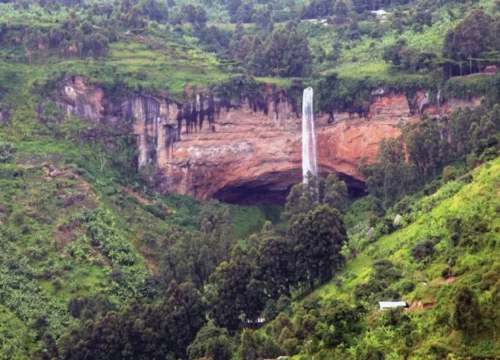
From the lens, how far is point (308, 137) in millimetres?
65500

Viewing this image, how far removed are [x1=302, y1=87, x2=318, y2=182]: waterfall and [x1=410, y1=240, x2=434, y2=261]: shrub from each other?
20034 millimetres

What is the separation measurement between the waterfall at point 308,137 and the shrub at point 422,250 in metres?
20.0

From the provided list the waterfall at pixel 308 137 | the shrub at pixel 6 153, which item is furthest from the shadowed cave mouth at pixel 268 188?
the shrub at pixel 6 153

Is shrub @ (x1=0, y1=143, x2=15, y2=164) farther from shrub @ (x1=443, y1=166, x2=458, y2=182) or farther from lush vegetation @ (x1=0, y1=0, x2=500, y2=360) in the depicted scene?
shrub @ (x1=443, y1=166, x2=458, y2=182)

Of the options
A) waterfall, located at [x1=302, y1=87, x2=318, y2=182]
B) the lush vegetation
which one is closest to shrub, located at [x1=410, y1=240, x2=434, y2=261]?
the lush vegetation

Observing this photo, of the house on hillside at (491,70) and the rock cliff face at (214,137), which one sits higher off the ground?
the house on hillside at (491,70)

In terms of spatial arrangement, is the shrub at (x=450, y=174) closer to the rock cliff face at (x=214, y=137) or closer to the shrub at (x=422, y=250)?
the shrub at (x=422, y=250)

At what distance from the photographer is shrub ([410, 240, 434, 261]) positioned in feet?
146

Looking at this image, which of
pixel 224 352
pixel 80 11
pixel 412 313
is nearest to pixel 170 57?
pixel 80 11

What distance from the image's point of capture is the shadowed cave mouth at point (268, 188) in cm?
6562

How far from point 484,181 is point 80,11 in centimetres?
3970

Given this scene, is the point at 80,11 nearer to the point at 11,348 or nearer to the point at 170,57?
the point at 170,57

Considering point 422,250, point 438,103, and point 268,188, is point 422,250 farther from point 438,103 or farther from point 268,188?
point 268,188

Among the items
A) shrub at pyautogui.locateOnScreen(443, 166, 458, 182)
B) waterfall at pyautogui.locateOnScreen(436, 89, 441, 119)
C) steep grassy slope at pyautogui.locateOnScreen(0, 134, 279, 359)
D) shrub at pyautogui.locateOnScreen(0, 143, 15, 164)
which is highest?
waterfall at pyautogui.locateOnScreen(436, 89, 441, 119)
